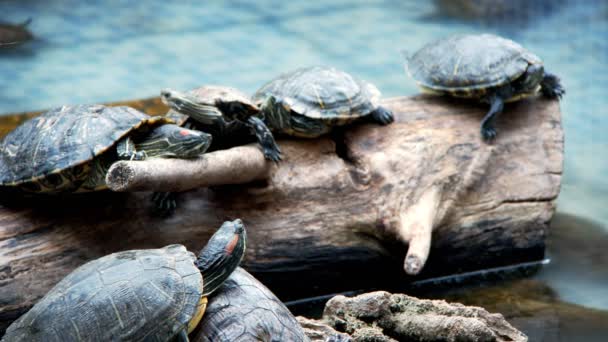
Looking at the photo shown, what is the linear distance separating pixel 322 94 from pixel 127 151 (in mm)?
1141

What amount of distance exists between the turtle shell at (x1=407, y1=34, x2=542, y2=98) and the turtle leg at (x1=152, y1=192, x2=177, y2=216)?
1.69 meters

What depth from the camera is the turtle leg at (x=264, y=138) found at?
3318 mm

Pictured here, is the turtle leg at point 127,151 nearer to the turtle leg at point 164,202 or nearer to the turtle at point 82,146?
the turtle at point 82,146

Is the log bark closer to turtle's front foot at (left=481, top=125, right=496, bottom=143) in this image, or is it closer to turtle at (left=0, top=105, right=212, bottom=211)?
turtle's front foot at (left=481, top=125, right=496, bottom=143)

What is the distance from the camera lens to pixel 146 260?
2324 millimetres

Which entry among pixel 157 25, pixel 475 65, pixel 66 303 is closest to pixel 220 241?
pixel 66 303

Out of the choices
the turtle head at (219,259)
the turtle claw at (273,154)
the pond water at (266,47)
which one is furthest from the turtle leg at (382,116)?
the pond water at (266,47)

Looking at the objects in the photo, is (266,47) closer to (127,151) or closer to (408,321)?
(127,151)

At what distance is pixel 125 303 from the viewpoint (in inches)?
86.1

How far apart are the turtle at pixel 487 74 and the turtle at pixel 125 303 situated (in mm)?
2055

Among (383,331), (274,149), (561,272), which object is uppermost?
(274,149)

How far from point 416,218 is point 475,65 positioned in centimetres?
107

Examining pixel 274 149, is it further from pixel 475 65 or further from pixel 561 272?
pixel 561 272

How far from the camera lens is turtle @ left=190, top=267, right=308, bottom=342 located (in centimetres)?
228
